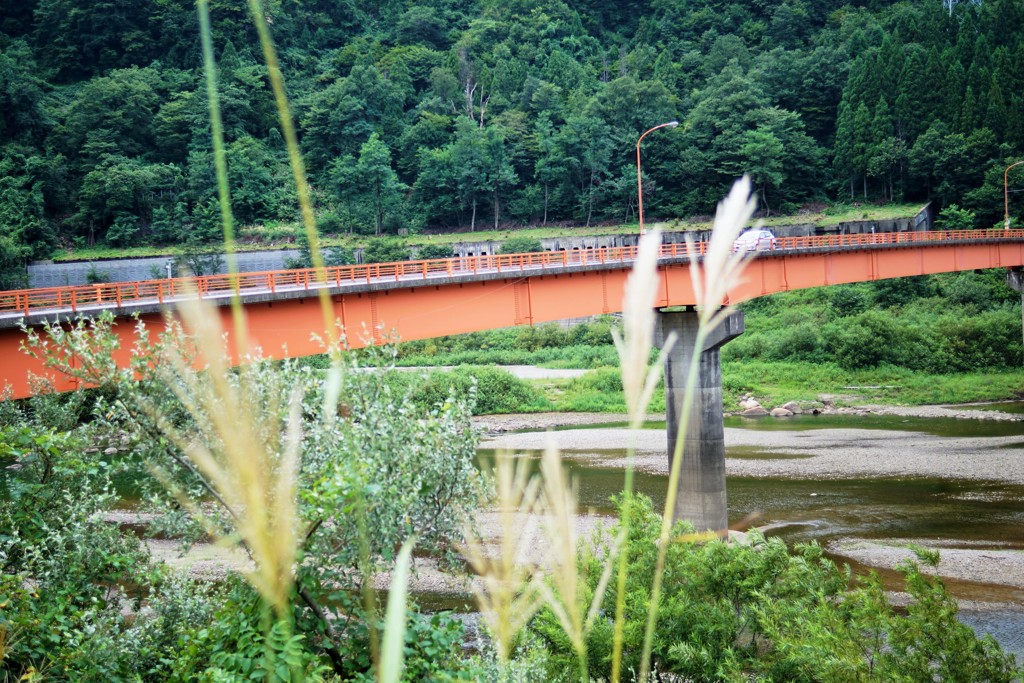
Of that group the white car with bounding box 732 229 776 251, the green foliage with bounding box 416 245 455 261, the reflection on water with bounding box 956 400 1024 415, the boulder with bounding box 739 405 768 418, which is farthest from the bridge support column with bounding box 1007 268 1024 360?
the green foliage with bounding box 416 245 455 261

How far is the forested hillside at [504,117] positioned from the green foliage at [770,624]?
175 feet

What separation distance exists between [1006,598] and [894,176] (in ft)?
199

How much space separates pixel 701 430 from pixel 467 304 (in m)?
7.22

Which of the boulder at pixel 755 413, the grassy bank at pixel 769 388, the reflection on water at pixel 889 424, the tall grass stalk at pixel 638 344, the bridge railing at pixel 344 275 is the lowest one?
the reflection on water at pixel 889 424

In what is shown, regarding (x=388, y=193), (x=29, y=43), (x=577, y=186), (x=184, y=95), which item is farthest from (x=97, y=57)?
(x=577, y=186)

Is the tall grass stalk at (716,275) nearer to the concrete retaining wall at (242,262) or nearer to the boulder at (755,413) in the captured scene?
the boulder at (755,413)

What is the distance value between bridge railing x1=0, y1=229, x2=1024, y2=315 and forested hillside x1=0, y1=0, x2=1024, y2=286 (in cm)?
3815

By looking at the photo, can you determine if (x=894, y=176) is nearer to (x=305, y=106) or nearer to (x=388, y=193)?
(x=388, y=193)

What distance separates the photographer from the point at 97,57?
310 ft

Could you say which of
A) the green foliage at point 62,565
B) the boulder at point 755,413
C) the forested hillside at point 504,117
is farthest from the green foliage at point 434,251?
the green foliage at point 62,565

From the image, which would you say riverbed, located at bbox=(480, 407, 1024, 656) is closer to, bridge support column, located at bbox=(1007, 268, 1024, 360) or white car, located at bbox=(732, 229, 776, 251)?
white car, located at bbox=(732, 229, 776, 251)

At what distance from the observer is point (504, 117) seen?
86438 millimetres

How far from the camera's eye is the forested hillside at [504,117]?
72000 millimetres

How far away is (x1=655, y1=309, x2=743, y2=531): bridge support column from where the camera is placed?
2470 centimetres
